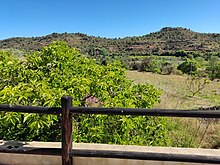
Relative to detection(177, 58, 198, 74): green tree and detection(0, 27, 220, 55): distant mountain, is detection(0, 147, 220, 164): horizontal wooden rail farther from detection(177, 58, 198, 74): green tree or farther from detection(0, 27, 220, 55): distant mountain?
detection(0, 27, 220, 55): distant mountain

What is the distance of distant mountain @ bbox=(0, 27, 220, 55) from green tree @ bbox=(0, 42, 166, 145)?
48.4m

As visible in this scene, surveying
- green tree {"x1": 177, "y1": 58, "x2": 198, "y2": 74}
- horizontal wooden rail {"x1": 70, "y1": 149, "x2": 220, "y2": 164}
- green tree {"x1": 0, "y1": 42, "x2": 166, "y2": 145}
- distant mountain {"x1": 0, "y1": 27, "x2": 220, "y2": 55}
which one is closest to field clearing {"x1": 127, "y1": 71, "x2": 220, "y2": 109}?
green tree {"x1": 0, "y1": 42, "x2": 166, "y2": 145}

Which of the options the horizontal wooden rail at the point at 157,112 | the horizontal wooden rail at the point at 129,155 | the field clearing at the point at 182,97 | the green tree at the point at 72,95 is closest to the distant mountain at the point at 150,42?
the field clearing at the point at 182,97

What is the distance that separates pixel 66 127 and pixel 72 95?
0.91 m

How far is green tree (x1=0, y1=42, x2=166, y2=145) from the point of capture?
10.1 ft

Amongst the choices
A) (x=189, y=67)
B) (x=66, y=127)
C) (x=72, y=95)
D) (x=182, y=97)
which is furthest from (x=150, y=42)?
(x=66, y=127)

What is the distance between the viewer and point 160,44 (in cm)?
6062

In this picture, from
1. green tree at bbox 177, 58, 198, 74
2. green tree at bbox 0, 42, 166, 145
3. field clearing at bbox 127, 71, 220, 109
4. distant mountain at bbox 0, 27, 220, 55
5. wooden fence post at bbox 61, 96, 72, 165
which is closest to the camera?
wooden fence post at bbox 61, 96, 72, 165

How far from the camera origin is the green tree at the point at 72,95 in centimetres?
309

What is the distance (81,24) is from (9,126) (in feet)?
87.1

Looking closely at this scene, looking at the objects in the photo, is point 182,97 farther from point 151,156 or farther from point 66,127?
point 66,127

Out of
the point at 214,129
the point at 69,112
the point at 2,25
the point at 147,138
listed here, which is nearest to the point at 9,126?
the point at 69,112

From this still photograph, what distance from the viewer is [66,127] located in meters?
2.52

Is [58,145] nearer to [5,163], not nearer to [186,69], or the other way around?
[5,163]
